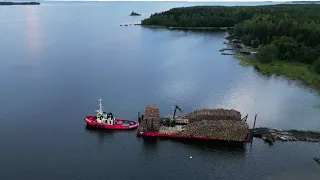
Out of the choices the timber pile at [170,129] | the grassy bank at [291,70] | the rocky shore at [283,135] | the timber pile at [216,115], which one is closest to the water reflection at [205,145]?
the timber pile at [170,129]

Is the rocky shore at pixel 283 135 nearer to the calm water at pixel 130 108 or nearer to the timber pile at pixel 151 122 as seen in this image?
the calm water at pixel 130 108

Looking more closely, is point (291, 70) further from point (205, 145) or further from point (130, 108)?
point (205, 145)

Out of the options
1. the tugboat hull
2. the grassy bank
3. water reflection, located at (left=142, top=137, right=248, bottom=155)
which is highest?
the grassy bank

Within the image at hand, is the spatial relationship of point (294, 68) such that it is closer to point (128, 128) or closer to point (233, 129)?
point (233, 129)

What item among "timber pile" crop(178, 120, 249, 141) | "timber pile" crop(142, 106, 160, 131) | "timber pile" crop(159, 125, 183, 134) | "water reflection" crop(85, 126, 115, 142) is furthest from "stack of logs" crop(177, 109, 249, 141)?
"water reflection" crop(85, 126, 115, 142)

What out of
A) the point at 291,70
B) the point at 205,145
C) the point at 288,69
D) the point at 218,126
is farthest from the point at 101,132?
the point at 288,69

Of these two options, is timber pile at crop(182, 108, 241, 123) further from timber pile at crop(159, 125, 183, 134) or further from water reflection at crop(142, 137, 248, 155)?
water reflection at crop(142, 137, 248, 155)
